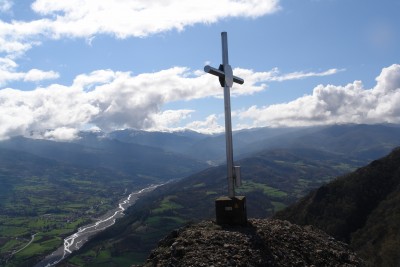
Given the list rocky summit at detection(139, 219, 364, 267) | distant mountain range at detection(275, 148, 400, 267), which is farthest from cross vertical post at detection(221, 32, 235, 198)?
distant mountain range at detection(275, 148, 400, 267)

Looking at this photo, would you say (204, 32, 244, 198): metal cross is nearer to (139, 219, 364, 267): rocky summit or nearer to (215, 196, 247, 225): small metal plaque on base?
(215, 196, 247, 225): small metal plaque on base

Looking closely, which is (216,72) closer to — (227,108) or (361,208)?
(227,108)

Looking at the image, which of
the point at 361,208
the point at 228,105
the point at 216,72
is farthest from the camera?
the point at 361,208

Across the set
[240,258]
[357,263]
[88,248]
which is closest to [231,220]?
[240,258]

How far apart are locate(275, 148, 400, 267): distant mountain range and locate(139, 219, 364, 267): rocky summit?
3385cm

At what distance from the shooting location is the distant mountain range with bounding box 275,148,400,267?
64.4 metres

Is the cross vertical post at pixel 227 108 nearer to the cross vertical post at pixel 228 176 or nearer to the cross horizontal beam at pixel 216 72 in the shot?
the cross vertical post at pixel 228 176

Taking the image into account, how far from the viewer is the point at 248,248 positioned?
19328mm

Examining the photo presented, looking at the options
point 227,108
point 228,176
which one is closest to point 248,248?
point 228,176

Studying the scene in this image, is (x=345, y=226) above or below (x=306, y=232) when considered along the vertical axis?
below

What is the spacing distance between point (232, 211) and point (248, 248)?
→ 3509mm

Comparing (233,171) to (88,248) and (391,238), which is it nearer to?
(391,238)

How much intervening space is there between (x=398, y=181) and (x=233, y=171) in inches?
3030

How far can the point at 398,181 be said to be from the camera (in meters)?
89.1
